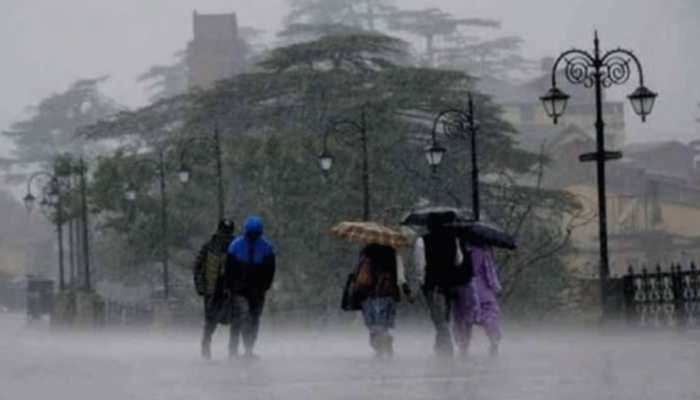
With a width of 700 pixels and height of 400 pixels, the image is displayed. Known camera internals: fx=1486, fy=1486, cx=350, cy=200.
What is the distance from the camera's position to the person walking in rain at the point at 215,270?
55.8 ft

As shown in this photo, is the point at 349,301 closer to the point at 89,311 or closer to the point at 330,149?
the point at 89,311

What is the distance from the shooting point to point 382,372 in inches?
543

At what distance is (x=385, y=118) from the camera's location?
1796 inches

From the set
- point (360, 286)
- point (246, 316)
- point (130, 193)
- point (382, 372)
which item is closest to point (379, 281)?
point (360, 286)

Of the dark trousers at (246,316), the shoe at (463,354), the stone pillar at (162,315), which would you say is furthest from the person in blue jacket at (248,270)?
the stone pillar at (162,315)

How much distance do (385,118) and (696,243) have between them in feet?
73.1

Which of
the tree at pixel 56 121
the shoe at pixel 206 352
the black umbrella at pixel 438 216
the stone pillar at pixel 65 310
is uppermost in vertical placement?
the tree at pixel 56 121

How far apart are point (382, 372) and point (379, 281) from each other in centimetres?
237

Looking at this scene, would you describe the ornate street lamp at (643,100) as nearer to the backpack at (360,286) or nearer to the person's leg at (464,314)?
the person's leg at (464,314)

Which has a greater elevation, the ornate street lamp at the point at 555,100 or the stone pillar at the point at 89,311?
the ornate street lamp at the point at 555,100

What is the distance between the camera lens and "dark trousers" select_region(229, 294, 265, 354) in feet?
54.2

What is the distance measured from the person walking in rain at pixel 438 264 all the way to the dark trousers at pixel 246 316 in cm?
194

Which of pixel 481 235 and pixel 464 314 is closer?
pixel 481 235

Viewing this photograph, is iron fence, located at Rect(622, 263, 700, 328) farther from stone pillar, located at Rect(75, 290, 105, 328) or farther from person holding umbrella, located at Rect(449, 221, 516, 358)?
stone pillar, located at Rect(75, 290, 105, 328)
